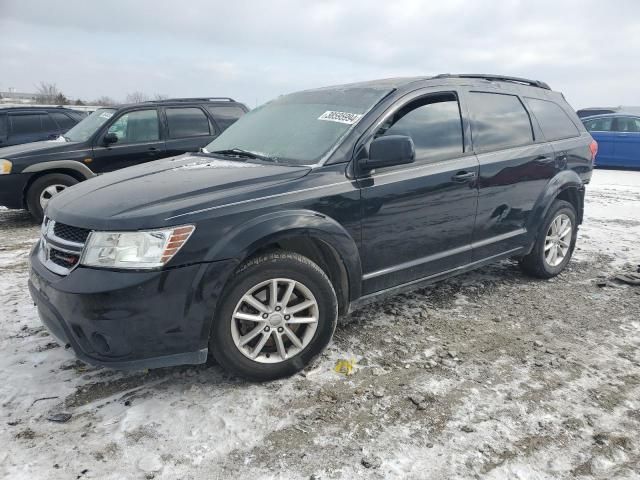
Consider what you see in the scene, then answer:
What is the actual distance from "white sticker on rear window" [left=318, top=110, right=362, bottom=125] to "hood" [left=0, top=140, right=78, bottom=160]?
4988mm

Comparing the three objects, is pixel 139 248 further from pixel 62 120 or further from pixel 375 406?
pixel 62 120

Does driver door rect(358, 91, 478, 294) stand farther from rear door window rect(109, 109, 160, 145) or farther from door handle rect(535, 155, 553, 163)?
rear door window rect(109, 109, 160, 145)

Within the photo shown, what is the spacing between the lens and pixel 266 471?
6.99ft

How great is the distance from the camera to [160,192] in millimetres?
2686

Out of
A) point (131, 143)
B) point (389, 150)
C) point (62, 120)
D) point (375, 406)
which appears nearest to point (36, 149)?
point (131, 143)

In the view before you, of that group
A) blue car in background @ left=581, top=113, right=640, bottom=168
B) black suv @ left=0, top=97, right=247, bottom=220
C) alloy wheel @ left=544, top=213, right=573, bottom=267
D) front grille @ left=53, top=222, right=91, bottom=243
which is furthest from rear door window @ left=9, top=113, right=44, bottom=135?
blue car in background @ left=581, top=113, right=640, bottom=168

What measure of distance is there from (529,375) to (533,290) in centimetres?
161

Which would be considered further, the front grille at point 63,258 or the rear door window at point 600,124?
the rear door window at point 600,124

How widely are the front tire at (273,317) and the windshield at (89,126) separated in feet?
18.3

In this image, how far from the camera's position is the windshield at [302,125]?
3160 mm

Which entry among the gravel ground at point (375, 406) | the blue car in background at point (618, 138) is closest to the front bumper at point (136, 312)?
the gravel ground at point (375, 406)

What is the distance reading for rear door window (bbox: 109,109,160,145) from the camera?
7.17 meters

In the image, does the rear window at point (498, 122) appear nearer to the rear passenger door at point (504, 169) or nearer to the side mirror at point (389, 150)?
the rear passenger door at point (504, 169)

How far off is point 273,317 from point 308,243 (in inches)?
19.7
